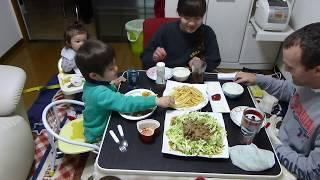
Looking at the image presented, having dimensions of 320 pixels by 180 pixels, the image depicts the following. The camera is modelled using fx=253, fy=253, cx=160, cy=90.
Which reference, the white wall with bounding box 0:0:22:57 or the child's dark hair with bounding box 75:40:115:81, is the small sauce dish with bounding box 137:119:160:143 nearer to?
the child's dark hair with bounding box 75:40:115:81

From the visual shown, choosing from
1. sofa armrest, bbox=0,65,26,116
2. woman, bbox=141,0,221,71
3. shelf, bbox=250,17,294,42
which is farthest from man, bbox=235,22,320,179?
sofa armrest, bbox=0,65,26,116

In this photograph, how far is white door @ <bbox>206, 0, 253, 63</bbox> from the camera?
99.6 inches

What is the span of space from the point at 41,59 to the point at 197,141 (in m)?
2.74

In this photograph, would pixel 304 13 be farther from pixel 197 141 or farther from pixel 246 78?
pixel 197 141

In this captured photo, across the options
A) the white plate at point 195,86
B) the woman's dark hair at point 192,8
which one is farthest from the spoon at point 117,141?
the woman's dark hair at point 192,8

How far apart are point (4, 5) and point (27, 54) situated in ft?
2.09

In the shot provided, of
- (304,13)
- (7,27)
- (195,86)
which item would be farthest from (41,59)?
(304,13)

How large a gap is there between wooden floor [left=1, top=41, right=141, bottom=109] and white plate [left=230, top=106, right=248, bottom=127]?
73.8 inches

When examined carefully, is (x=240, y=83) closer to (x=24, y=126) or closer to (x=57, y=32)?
(x=24, y=126)

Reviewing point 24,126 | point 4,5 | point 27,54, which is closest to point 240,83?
point 24,126

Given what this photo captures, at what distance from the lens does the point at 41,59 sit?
3164 millimetres

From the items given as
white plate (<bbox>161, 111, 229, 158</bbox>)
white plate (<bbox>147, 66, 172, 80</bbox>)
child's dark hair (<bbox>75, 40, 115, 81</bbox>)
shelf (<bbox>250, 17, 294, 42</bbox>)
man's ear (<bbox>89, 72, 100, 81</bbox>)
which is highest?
child's dark hair (<bbox>75, 40, 115, 81</bbox>)

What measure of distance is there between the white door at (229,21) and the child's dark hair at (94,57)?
5.45 ft

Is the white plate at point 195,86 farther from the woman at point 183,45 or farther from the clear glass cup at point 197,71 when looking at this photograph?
the woman at point 183,45
